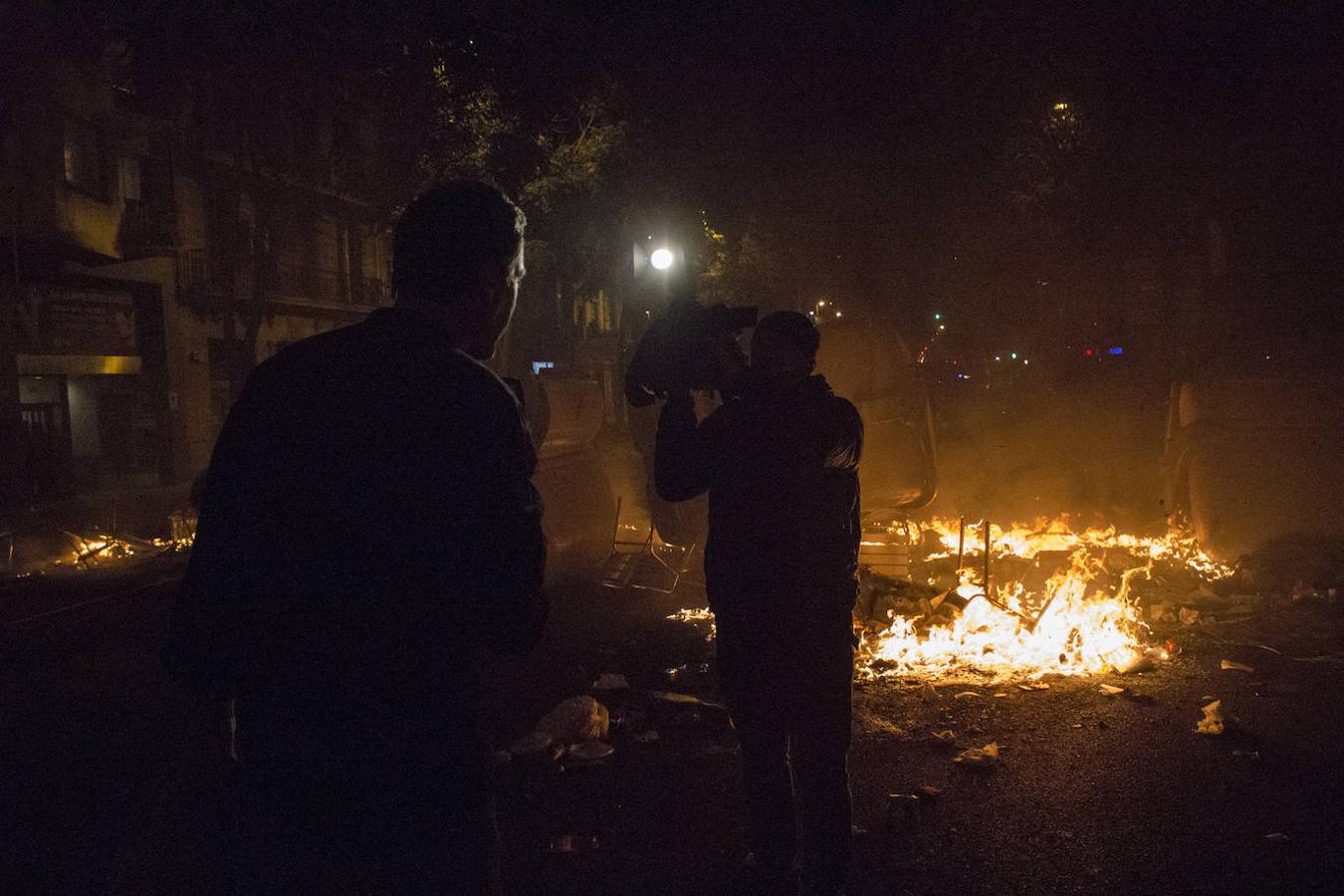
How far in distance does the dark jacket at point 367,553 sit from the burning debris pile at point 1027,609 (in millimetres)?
5328

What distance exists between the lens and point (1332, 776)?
4441 millimetres

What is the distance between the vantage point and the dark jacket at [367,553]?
140cm

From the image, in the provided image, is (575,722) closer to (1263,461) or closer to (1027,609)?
(1027,609)

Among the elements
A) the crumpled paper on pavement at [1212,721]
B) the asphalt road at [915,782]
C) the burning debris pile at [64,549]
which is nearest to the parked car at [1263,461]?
the asphalt road at [915,782]

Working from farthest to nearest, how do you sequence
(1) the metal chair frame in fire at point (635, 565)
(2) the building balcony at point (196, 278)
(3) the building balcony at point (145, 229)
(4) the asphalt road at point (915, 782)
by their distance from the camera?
(2) the building balcony at point (196, 278)
(3) the building balcony at point (145, 229)
(1) the metal chair frame in fire at point (635, 565)
(4) the asphalt road at point (915, 782)

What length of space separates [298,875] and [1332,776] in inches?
201

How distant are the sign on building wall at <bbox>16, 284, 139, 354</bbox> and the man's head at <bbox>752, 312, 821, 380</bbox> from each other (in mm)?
22629

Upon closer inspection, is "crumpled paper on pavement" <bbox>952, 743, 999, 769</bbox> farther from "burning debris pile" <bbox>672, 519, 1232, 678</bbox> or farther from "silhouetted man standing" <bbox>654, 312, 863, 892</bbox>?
"silhouetted man standing" <bbox>654, 312, 863, 892</bbox>

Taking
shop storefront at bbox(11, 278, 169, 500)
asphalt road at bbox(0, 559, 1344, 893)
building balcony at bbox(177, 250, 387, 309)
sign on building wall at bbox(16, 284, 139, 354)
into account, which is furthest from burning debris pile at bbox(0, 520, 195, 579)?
building balcony at bbox(177, 250, 387, 309)

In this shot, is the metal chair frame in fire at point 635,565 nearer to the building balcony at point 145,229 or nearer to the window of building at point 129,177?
the building balcony at point 145,229

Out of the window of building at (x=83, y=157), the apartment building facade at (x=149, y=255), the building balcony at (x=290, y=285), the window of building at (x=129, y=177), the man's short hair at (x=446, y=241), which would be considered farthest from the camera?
the building balcony at (x=290, y=285)

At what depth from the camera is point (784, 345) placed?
317 centimetres

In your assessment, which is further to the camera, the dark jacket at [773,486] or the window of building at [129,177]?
the window of building at [129,177]

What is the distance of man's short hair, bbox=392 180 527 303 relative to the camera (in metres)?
1.57
